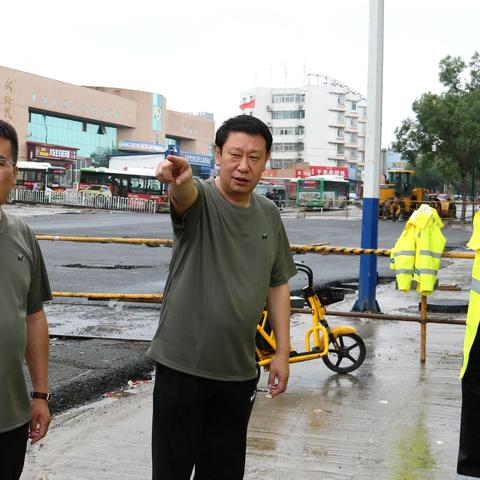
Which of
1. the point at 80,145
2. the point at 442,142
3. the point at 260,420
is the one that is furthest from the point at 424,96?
the point at 80,145

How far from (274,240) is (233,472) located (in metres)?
0.92

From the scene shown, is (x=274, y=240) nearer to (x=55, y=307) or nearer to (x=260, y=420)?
(x=260, y=420)

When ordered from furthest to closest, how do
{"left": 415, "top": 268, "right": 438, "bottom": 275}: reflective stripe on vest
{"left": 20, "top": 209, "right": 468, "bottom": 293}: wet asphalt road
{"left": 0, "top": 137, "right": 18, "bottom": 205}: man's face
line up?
{"left": 20, "top": 209, "right": 468, "bottom": 293}: wet asphalt road, {"left": 415, "top": 268, "right": 438, "bottom": 275}: reflective stripe on vest, {"left": 0, "top": 137, "right": 18, "bottom": 205}: man's face

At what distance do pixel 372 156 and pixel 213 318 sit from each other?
7.05m

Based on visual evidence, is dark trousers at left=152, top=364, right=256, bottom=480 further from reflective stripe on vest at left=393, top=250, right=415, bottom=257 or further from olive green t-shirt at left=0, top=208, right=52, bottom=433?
reflective stripe on vest at left=393, top=250, right=415, bottom=257

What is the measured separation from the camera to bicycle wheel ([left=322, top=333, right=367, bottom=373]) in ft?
21.1

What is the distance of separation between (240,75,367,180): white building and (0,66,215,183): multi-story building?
75.5ft

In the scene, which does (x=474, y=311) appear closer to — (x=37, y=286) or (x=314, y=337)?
(x=37, y=286)

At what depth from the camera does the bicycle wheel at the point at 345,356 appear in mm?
6441

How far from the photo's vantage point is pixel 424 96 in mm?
40375

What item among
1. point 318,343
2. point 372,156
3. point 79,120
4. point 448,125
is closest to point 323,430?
point 318,343

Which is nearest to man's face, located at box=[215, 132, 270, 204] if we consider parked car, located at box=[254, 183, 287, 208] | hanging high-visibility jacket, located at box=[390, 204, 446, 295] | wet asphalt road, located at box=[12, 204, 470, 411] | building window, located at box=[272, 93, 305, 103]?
wet asphalt road, located at box=[12, 204, 470, 411]

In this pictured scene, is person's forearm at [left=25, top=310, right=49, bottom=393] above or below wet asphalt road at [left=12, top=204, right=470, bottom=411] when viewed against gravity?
Result: above

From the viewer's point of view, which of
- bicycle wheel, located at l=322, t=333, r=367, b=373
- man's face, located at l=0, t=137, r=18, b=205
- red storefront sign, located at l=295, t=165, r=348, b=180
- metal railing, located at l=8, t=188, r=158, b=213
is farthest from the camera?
red storefront sign, located at l=295, t=165, r=348, b=180
